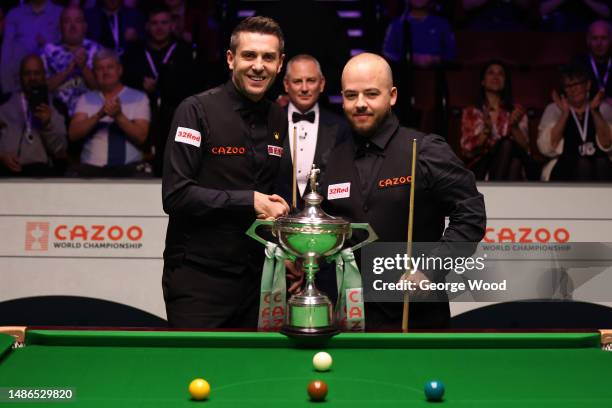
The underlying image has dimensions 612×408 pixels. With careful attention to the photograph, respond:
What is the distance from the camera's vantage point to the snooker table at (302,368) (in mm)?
1634

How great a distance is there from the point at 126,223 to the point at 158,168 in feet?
1.73

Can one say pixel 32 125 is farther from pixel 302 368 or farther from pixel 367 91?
pixel 302 368

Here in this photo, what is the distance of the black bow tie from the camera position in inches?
169

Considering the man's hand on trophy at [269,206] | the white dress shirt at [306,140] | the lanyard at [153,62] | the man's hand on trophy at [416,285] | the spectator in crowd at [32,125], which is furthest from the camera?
the lanyard at [153,62]

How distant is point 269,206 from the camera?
2609 mm

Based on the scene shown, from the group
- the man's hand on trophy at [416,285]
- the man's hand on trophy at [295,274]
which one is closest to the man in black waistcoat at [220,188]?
the man's hand on trophy at [295,274]

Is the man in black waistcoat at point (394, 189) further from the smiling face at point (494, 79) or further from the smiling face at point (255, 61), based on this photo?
the smiling face at point (494, 79)

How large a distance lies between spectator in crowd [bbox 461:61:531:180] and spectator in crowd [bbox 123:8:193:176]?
1.83 metres

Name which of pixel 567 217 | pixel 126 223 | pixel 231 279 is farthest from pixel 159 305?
pixel 567 217

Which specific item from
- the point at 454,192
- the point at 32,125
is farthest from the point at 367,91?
the point at 32,125

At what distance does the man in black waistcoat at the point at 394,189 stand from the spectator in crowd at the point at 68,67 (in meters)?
2.92

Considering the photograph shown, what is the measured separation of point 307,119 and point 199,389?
9.45ft

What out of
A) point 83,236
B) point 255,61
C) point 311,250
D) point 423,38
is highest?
point 423,38

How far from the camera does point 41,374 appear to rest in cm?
177
